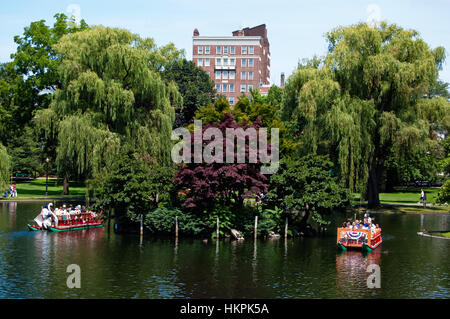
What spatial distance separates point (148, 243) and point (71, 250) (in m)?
5.88

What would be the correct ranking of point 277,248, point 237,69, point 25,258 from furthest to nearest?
1. point 237,69
2. point 277,248
3. point 25,258

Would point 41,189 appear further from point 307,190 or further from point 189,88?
point 307,190

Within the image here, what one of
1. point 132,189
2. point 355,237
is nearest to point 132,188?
point 132,189

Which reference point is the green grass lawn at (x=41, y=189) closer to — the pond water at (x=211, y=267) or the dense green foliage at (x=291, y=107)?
the dense green foliage at (x=291, y=107)

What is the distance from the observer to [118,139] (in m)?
55.8

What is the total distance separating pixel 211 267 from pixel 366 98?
35557 millimetres

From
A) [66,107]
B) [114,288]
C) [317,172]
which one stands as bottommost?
[114,288]

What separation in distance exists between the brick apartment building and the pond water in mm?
104600

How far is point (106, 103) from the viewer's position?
5772 centimetres

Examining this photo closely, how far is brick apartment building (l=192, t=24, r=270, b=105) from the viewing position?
481 feet

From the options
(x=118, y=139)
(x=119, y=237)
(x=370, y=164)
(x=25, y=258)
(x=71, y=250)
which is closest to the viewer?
(x=25, y=258)

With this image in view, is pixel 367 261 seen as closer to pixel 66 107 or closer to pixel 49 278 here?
pixel 49 278

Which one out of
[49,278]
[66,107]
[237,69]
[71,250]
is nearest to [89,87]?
[66,107]

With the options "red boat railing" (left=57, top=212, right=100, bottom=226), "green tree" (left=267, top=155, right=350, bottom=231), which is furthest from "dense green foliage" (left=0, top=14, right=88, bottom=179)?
"green tree" (left=267, top=155, right=350, bottom=231)
